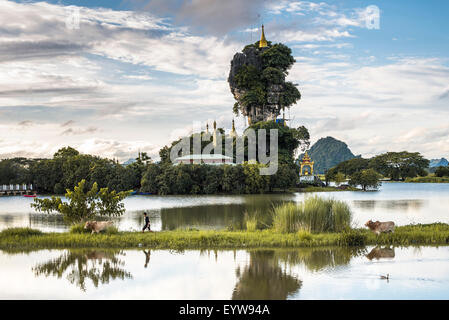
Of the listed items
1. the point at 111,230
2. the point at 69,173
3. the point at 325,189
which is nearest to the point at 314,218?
the point at 111,230

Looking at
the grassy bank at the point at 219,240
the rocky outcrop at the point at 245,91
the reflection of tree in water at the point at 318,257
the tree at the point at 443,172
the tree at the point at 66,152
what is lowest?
the reflection of tree in water at the point at 318,257

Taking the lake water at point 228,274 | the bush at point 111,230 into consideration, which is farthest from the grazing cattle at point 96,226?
the lake water at point 228,274

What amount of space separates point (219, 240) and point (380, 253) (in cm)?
425

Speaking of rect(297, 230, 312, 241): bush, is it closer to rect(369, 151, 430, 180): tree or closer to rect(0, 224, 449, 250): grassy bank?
rect(0, 224, 449, 250): grassy bank

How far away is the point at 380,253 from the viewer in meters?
11.1

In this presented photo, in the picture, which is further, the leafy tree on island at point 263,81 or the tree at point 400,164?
the tree at point 400,164

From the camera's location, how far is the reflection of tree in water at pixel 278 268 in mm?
7879

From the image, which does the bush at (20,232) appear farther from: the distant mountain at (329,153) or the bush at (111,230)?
the distant mountain at (329,153)

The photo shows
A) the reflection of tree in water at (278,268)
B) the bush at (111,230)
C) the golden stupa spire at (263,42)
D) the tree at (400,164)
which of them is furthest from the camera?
the tree at (400,164)

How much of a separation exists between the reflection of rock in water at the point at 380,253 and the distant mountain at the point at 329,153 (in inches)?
5330

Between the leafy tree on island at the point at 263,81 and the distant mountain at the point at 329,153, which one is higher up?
the leafy tree on island at the point at 263,81

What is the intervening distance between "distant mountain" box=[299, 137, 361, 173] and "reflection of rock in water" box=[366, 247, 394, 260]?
135m

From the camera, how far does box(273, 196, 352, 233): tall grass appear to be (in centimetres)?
1365

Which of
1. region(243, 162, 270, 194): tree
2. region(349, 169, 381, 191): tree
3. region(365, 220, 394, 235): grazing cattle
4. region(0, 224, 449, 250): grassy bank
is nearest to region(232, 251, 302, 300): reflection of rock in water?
region(0, 224, 449, 250): grassy bank
